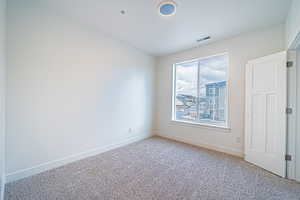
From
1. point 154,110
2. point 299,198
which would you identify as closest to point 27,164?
point 154,110

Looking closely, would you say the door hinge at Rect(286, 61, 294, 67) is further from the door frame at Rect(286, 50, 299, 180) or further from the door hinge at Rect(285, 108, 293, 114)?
the door hinge at Rect(285, 108, 293, 114)

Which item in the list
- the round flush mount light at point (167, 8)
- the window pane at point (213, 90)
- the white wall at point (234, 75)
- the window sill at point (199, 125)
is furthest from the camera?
the window pane at point (213, 90)

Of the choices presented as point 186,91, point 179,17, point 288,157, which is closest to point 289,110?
point 288,157

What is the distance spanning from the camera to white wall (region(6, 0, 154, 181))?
72.8 inches

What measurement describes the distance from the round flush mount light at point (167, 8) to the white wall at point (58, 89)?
1465 millimetres

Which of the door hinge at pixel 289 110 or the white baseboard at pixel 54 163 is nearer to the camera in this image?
the white baseboard at pixel 54 163

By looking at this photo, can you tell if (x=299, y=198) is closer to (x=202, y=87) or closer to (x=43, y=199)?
(x=202, y=87)

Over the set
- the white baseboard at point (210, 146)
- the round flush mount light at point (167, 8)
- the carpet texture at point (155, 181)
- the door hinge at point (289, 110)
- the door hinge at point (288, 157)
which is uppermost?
the round flush mount light at point (167, 8)

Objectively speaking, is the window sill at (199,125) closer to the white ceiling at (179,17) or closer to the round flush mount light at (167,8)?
the white ceiling at (179,17)

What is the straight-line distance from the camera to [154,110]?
171 inches

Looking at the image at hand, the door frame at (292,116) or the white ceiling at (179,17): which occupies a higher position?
the white ceiling at (179,17)

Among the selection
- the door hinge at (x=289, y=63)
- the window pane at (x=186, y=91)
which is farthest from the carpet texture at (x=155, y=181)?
the door hinge at (x=289, y=63)

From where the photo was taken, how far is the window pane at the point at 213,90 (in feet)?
10.3

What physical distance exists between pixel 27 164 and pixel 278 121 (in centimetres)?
407
